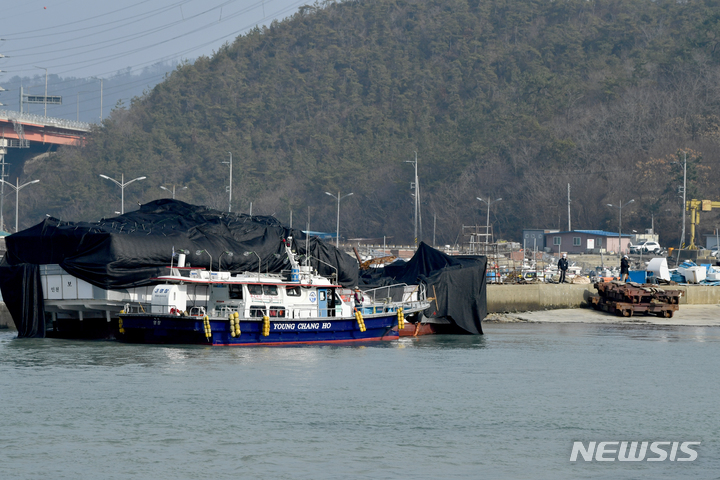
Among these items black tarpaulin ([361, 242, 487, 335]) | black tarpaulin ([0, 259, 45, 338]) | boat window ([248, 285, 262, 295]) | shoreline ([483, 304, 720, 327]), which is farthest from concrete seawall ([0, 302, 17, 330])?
shoreline ([483, 304, 720, 327])

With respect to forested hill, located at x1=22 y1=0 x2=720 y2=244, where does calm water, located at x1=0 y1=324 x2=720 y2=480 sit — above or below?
below

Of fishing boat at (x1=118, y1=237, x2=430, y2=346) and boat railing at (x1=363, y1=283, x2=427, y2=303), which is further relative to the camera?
boat railing at (x1=363, y1=283, x2=427, y2=303)

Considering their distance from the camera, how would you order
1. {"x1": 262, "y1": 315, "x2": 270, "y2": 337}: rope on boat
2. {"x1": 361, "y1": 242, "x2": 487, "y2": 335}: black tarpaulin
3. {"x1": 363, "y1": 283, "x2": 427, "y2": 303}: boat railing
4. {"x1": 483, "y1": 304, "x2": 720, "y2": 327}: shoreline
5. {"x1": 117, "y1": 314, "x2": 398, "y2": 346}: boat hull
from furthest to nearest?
{"x1": 483, "y1": 304, "x2": 720, "y2": 327}: shoreline
{"x1": 361, "y1": 242, "x2": 487, "y2": 335}: black tarpaulin
{"x1": 363, "y1": 283, "x2": 427, "y2": 303}: boat railing
{"x1": 262, "y1": 315, "x2": 270, "y2": 337}: rope on boat
{"x1": 117, "y1": 314, "x2": 398, "y2": 346}: boat hull

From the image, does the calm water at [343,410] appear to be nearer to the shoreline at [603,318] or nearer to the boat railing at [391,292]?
the boat railing at [391,292]

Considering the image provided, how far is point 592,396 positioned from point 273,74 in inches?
6434

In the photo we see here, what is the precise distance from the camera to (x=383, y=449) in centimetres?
1972

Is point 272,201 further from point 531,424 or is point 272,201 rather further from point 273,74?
point 531,424

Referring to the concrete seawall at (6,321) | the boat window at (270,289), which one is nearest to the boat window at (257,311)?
the boat window at (270,289)

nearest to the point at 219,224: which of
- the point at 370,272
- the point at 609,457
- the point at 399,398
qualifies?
the point at 370,272

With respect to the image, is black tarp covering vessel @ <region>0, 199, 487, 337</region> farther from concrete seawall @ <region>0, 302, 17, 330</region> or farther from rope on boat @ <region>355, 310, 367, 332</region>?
concrete seawall @ <region>0, 302, 17, 330</region>

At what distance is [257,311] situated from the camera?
34.4 meters

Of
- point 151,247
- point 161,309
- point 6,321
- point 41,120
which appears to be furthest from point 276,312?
point 41,120

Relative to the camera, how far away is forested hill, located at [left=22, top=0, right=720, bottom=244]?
126 meters

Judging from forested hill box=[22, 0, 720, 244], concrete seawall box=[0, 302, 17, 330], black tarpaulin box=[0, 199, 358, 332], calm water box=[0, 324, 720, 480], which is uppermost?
forested hill box=[22, 0, 720, 244]
